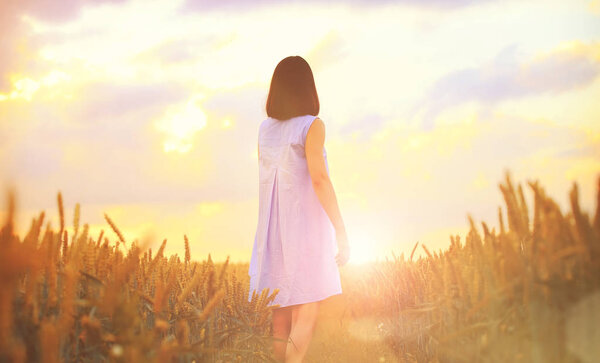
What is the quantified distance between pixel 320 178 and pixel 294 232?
47cm

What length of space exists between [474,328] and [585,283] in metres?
0.50

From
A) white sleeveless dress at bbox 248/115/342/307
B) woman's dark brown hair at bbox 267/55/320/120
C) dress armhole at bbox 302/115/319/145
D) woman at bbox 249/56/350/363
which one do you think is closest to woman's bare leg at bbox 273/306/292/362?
woman at bbox 249/56/350/363

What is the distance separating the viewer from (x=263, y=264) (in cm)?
371

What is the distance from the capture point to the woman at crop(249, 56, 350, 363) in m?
3.40

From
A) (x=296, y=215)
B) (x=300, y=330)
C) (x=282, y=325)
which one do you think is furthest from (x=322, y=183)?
(x=282, y=325)

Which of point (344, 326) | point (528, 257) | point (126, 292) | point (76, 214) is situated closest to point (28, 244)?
point (76, 214)

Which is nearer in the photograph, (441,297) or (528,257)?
(528,257)

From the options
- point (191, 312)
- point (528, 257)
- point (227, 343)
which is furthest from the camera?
point (227, 343)

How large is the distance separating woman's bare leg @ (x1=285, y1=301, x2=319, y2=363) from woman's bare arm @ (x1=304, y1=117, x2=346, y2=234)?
627mm

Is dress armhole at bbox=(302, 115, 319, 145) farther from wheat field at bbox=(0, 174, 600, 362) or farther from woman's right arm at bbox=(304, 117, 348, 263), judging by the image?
wheat field at bbox=(0, 174, 600, 362)

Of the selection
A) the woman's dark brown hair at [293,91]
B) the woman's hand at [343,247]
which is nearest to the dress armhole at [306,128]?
the woman's dark brown hair at [293,91]

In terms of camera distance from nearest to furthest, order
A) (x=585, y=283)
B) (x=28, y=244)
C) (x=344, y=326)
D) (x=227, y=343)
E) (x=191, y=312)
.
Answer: (x=585, y=283)
(x=28, y=244)
(x=191, y=312)
(x=227, y=343)
(x=344, y=326)

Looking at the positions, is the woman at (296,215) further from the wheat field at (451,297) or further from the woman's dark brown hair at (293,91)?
the wheat field at (451,297)

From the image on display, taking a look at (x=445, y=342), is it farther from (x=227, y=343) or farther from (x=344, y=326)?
(x=344, y=326)
